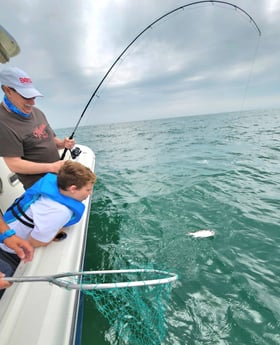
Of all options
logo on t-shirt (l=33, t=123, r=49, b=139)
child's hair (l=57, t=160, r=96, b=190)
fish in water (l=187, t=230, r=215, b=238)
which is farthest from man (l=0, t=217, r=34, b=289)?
fish in water (l=187, t=230, r=215, b=238)

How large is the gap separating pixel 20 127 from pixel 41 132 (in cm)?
26

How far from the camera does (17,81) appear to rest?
1.88m

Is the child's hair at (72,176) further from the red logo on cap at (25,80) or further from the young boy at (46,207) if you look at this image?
the red logo on cap at (25,80)

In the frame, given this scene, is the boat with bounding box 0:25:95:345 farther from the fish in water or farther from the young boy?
the fish in water

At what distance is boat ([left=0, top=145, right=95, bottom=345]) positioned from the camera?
4.06ft

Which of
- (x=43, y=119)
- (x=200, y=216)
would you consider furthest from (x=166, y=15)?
(x=200, y=216)

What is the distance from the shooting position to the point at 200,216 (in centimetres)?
397

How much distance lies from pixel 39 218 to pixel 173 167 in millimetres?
6543

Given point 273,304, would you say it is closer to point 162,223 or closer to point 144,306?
point 144,306

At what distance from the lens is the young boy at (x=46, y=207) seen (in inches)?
71.4

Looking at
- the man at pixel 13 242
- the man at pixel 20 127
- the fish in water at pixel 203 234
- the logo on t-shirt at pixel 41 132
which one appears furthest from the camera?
the fish in water at pixel 203 234

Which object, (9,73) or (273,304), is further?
(273,304)

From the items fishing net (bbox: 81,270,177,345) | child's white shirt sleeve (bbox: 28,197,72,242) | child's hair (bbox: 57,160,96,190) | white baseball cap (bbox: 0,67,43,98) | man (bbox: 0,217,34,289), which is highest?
white baseball cap (bbox: 0,67,43,98)

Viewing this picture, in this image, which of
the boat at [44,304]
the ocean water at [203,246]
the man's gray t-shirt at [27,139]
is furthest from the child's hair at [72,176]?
the ocean water at [203,246]
